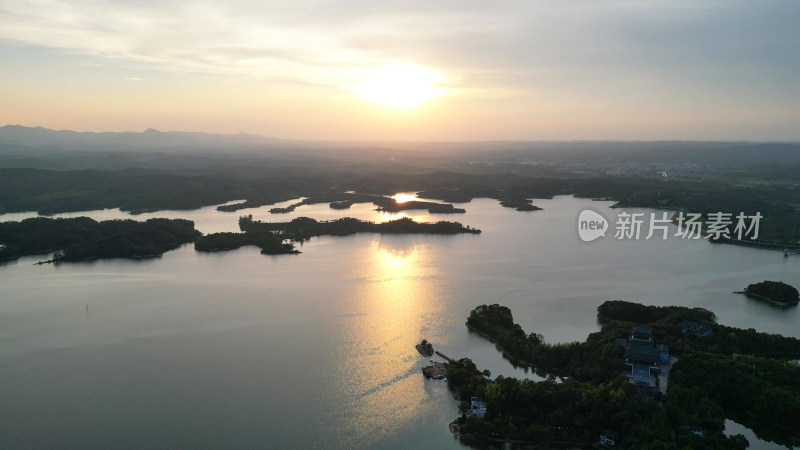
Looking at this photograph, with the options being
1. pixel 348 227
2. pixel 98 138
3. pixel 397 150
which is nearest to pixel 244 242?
pixel 348 227

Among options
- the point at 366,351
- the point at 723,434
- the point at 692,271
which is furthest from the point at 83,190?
the point at 723,434

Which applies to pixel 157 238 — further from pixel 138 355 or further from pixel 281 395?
pixel 281 395

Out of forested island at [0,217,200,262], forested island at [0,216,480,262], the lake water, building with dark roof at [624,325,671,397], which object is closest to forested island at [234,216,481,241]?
forested island at [0,216,480,262]

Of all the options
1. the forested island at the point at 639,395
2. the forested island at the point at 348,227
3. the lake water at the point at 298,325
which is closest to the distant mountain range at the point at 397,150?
the forested island at the point at 348,227

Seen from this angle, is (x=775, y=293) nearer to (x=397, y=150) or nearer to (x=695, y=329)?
(x=695, y=329)

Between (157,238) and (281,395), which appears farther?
(157,238)

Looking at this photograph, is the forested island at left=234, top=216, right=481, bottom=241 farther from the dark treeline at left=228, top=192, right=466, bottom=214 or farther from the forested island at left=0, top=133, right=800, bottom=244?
the forested island at left=0, top=133, right=800, bottom=244

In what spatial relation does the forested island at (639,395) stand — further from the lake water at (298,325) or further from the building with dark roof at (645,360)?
the lake water at (298,325)
